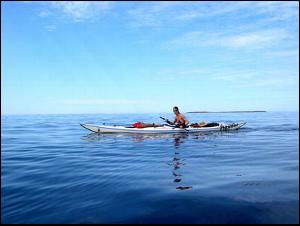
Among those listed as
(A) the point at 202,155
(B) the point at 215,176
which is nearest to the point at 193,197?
(B) the point at 215,176

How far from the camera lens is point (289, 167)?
11188 millimetres

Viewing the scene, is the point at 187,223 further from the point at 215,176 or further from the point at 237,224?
the point at 215,176

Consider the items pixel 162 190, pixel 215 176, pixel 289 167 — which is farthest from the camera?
pixel 289 167

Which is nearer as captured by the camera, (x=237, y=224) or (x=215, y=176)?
(x=237, y=224)


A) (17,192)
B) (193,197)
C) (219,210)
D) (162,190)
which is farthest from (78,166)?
(219,210)

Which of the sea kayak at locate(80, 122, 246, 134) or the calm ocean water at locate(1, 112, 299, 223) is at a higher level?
the sea kayak at locate(80, 122, 246, 134)

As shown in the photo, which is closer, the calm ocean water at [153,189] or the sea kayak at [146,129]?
the calm ocean water at [153,189]

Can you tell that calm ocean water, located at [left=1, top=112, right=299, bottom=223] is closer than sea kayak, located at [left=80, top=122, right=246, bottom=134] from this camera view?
Yes

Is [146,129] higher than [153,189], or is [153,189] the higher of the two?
[146,129]

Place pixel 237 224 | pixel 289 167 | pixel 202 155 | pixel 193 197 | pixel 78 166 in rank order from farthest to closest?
1. pixel 202 155
2. pixel 78 166
3. pixel 289 167
4. pixel 193 197
5. pixel 237 224

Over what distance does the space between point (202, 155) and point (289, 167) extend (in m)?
4.36

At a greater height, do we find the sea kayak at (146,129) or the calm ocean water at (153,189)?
the sea kayak at (146,129)

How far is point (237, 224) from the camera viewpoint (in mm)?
6129

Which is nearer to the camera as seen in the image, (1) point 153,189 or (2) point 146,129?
(1) point 153,189
